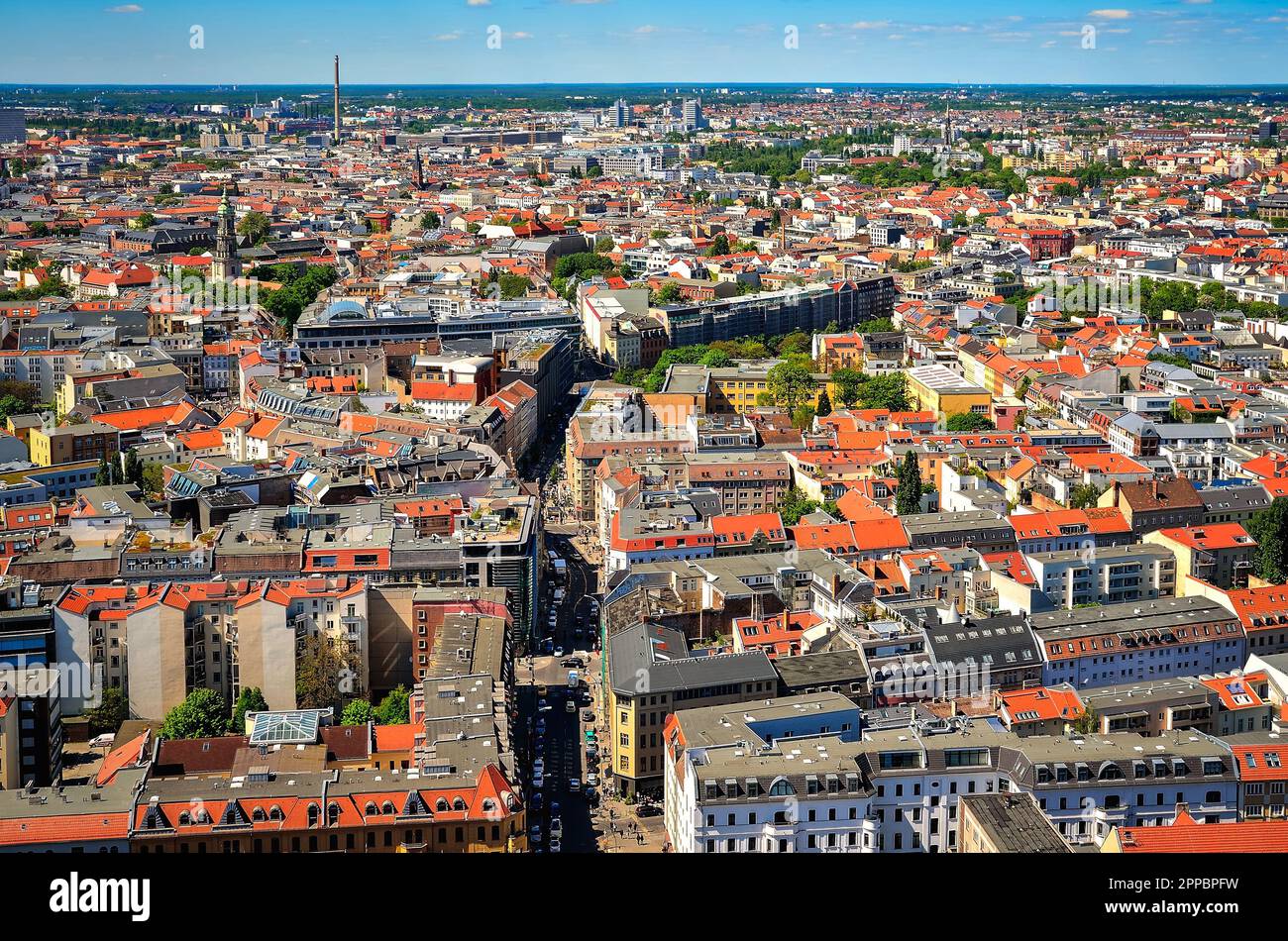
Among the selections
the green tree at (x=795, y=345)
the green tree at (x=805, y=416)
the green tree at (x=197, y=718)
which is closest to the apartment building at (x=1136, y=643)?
the green tree at (x=197, y=718)

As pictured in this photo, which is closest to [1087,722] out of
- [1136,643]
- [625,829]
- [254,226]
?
[1136,643]

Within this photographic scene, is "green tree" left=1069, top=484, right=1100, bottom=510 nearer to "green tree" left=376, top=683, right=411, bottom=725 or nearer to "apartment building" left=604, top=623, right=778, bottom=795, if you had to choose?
"apartment building" left=604, top=623, right=778, bottom=795

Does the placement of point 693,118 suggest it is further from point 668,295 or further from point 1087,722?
point 1087,722

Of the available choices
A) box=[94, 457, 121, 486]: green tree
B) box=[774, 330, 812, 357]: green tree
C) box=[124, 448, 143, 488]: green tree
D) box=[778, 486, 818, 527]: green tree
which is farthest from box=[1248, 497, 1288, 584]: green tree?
box=[94, 457, 121, 486]: green tree

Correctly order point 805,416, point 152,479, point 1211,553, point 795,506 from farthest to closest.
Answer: point 805,416, point 152,479, point 795,506, point 1211,553

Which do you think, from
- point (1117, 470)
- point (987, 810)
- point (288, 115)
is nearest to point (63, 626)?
point (987, 810)
